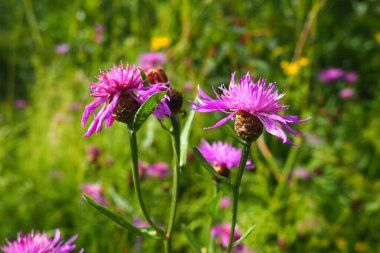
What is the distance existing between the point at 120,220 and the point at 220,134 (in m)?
1.30

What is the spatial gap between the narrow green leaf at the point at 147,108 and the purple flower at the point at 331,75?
181 centimetres

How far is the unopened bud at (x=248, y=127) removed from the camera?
1.85 ft

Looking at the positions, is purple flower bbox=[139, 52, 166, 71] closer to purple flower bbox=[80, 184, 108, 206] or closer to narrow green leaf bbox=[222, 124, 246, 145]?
purple flower bbox=[80, 184, 108, 206]

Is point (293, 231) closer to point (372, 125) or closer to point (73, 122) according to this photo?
point (372, 125)

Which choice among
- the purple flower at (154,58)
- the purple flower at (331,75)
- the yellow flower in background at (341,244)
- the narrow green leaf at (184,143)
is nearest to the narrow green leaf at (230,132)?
the narrow green leaf at (184,143)

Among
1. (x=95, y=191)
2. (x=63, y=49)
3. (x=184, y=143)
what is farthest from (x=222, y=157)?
(x=63, y=49)

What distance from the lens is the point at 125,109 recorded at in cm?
59

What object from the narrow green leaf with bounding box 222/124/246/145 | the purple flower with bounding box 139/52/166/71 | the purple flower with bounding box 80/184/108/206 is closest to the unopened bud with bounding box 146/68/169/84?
the narrow green leaf with bounding box 222/124/246/145

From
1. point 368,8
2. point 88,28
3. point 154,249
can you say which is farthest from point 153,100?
point 88,28

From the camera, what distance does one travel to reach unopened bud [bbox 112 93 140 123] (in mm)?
583

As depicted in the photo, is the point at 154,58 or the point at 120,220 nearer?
the point at 120,220

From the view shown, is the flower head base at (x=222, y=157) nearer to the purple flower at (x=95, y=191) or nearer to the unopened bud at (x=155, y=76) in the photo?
the unopened bud at (x=155, y=76)

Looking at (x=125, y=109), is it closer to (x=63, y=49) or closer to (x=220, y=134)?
(x=220, y=134)

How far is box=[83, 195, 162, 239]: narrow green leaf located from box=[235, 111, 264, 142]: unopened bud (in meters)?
0.20
